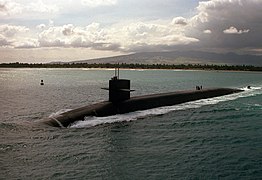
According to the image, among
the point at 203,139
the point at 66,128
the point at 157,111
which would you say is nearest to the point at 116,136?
the point at 66,128

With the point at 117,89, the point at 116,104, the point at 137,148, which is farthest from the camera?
the point at 116,104

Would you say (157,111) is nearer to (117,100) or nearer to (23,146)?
(117,100)

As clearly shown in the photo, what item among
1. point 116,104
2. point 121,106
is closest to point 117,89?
point 116,104

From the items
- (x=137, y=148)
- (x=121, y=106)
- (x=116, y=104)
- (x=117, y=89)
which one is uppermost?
(x=117, y=89)

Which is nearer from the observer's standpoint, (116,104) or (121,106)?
(116,104)

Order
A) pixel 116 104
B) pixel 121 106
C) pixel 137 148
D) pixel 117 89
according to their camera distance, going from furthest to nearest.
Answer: pixel 121 106
pixel 116 104
pixel 117 89
pixel 137 148

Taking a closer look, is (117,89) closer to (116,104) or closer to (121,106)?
(116,104)

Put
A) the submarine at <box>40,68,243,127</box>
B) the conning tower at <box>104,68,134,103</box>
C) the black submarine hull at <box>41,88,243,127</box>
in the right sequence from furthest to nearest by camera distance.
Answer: the conning tower at <box>104,68,134,103</box>, the submarine at <box>40,68,243,127</box>, the black submarine hull at <box>41,88,243,127</box>

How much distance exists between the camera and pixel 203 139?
1998 cm

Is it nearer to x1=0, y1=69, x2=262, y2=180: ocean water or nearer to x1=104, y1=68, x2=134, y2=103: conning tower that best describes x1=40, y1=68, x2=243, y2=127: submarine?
x1=104, y1=68, x2=134, y2=103: conning tower

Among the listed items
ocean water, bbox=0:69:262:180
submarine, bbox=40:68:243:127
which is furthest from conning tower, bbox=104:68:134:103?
ocean water, bbox=0:69:262:180

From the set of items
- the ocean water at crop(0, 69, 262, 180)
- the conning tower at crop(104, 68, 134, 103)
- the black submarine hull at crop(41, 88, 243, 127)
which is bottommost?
the ocean water at crop(0, 69, 262, 180)

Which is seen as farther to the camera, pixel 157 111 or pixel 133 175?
pixel 157 111

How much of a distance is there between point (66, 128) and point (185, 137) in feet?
27.5
